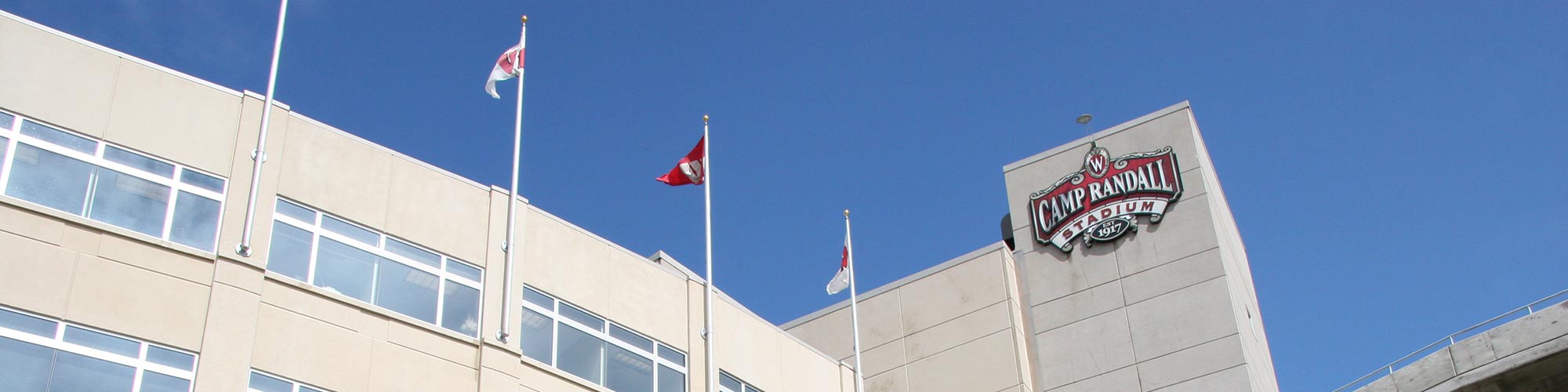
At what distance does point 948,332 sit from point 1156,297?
5.62 meters

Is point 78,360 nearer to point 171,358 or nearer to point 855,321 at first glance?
point 171,358

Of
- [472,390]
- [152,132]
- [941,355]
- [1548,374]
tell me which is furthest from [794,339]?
[1548,374]

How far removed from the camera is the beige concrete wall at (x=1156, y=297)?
3625 centimetres

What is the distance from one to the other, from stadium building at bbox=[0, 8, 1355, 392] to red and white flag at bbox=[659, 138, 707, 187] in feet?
7.11

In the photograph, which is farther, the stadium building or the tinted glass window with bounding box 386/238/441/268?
the tinted glass window with bounding box 386/238/441/268

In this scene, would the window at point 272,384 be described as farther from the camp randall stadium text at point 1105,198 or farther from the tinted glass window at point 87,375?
the camp randall stadium text at point 1105,198

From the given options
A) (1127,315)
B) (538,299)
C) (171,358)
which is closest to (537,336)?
(538,299)

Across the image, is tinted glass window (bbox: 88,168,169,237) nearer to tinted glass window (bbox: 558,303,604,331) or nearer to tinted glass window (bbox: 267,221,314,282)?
tinted glass window (bbox: 267,221,314,282)

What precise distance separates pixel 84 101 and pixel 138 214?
199 cm

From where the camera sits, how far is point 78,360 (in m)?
21.9

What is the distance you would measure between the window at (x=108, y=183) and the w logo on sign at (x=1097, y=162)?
2374cm

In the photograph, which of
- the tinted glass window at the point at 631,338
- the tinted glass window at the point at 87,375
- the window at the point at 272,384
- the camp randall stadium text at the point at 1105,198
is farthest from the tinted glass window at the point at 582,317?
the camp randall stadium text at the point at 1105,198

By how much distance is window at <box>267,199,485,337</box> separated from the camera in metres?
25.3

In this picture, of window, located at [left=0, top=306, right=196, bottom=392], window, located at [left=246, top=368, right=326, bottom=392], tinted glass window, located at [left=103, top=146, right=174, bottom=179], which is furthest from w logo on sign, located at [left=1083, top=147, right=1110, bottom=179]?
window, located at [left=0, top=306, right=196, bottom=392]
